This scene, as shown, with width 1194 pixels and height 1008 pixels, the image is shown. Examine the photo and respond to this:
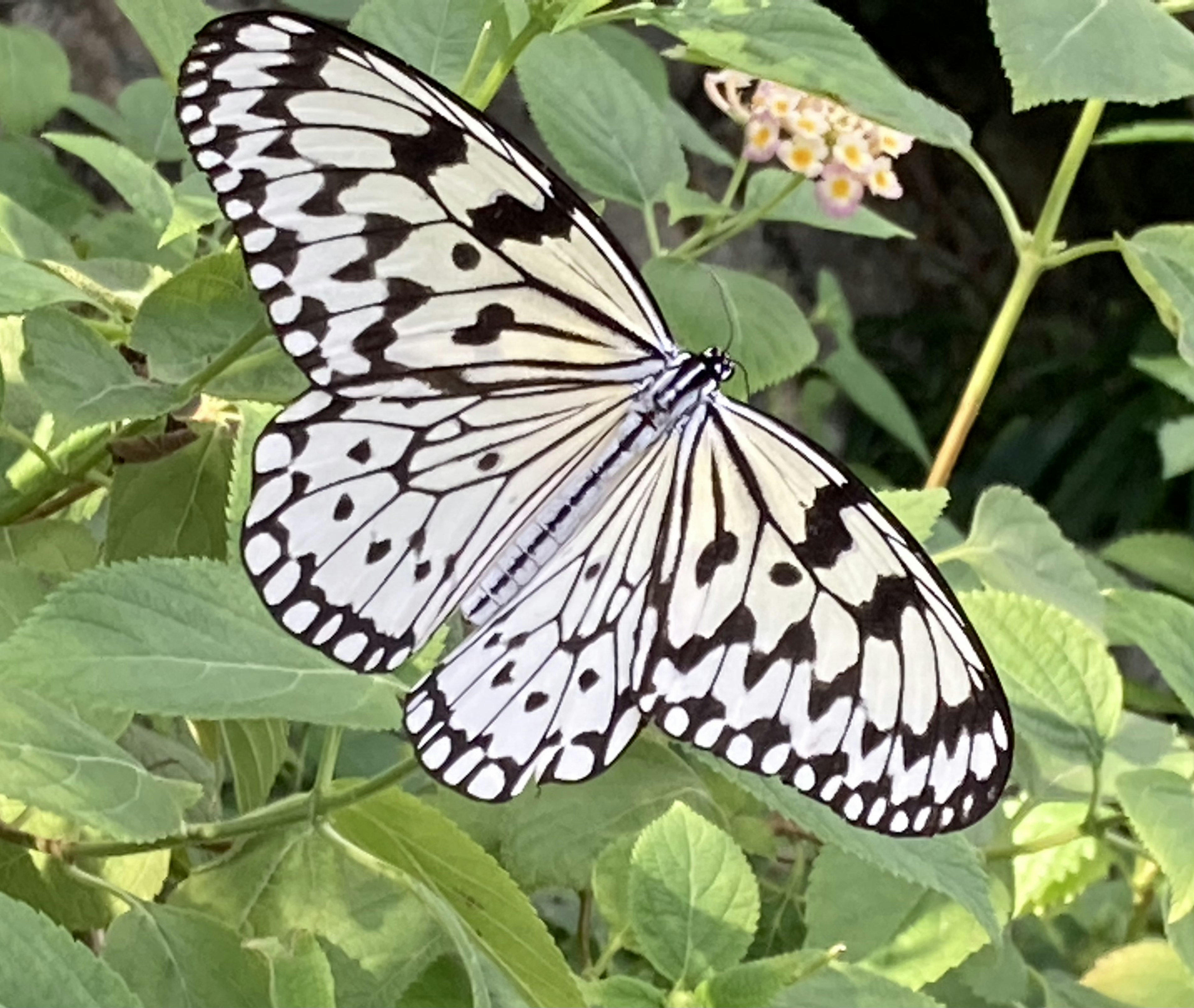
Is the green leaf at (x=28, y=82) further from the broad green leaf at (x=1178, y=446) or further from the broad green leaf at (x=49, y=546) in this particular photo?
the broad green leaf at (x=1178, y=446)

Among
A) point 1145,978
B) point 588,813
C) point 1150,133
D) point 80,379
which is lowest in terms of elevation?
point 1145,978

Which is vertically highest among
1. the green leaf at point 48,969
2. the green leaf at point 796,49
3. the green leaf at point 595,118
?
the green leaf at point 796,49

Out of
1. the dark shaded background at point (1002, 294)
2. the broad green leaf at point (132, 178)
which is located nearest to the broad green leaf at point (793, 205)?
the broad green leaf at point (132, 178)

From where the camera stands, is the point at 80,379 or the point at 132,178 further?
the point at 132,178

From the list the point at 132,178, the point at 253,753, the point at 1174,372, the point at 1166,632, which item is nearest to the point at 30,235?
the point at 132,178

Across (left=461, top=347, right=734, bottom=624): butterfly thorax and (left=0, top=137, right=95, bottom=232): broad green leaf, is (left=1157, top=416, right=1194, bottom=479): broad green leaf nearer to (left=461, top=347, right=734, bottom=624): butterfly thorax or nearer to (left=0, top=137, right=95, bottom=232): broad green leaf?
(left=461, top=347, right=734, bottom=624): butterfly thorax

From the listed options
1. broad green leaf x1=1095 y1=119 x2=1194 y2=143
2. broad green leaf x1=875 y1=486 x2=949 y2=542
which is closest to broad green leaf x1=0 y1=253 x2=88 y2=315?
broad green leaf x1=875 y1=486 x2=949 y2=542

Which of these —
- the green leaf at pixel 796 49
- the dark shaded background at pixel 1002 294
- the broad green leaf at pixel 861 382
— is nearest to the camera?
the green leaf at pixel 796 49

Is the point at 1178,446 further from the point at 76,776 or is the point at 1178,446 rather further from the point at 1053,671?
the point at 76,776
